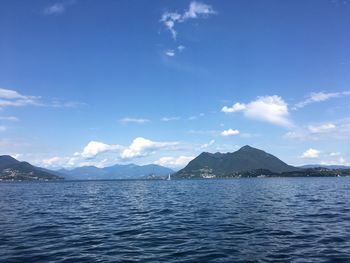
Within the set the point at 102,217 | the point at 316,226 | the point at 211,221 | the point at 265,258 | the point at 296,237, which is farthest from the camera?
the point at 102,217

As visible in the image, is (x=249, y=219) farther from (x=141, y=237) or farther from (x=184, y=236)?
(x=141, y=237)

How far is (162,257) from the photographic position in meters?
25.6

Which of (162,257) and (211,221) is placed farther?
(211,221)

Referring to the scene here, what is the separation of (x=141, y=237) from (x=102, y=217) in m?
17.3

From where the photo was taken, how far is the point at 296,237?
1253 inches

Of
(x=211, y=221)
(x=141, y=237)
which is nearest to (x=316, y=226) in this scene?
(x=211, y=221)

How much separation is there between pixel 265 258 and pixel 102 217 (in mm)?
29847

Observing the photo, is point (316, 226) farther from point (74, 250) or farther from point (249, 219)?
point (74, 250)

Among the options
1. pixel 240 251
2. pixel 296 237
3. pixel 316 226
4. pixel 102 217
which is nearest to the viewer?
pixel 240 251

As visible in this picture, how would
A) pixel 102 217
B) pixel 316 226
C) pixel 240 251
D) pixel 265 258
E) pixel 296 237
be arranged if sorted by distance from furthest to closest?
pixel 102 217 → pixel 316 226 → pixel 296 237 → pixel 240 251 → pixel 265 258

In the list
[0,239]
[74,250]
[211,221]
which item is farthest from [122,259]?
[211,221]

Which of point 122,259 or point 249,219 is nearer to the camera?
point 122,259

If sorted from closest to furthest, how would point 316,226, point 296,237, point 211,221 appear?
point 296,237, point 316,226, point 211,221

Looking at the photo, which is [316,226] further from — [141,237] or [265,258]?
[141,237]
